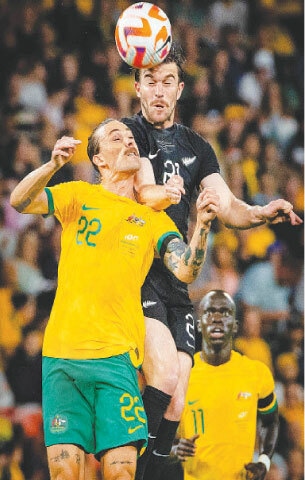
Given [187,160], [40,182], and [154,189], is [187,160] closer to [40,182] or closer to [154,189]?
[154,189]

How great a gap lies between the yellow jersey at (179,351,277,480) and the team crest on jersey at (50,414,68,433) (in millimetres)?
2158

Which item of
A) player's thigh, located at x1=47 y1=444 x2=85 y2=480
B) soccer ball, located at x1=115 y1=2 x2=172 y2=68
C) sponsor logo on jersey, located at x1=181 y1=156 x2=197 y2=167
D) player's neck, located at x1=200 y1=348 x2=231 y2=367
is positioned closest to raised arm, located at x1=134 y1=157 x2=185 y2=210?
sponsor logo on jersey, located at x1=181 y1=156 x2=197 y2=167

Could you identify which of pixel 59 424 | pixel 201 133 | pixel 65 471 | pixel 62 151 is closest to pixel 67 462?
pixel 65 471

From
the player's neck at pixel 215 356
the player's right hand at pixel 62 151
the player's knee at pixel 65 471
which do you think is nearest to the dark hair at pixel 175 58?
the player's right hand at pixel 62 151

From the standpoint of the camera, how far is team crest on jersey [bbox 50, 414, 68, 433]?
183 inches

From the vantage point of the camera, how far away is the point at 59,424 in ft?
15.3

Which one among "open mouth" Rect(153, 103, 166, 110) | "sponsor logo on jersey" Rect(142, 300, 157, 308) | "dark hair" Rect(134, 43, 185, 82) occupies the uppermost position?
"dark hair" Rect(134, 43, 185, 82)

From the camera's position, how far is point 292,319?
31.7ft

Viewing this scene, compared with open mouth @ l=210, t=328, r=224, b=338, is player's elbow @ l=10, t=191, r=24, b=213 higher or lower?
Answer: higher

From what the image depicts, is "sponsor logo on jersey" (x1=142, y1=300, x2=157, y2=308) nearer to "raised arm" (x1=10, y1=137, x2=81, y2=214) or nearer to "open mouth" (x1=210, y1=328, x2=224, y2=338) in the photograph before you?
"raised arm" (x1=10, y1=137, x2=81, y2=214)

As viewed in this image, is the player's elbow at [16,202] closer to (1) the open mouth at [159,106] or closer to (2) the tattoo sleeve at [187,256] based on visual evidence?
(2) the tattoo sleeve at [187,256]

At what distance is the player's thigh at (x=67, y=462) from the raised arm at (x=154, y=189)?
1290 millimetres

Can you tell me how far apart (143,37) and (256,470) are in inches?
112

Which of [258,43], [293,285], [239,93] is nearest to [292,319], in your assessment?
[293,285]
